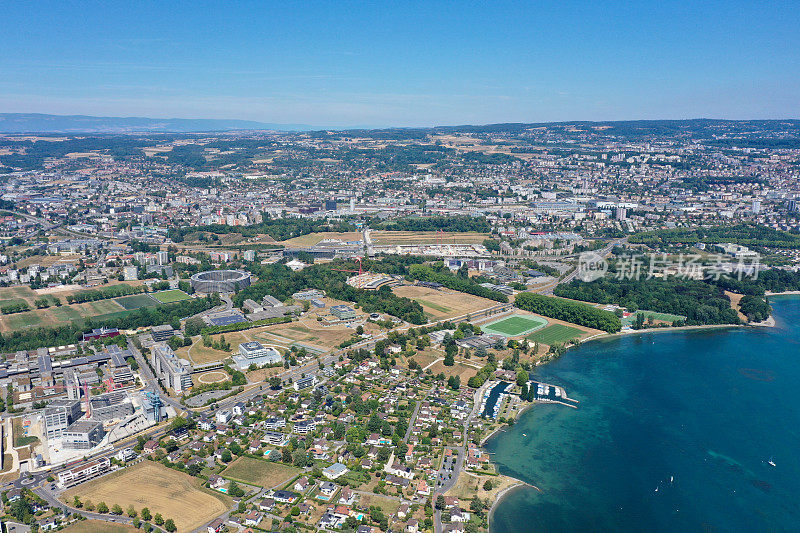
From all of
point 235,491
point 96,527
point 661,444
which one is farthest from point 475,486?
point 96,527

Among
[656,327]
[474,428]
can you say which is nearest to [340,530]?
[474,428]

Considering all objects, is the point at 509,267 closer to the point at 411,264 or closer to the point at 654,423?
the point at 411,264

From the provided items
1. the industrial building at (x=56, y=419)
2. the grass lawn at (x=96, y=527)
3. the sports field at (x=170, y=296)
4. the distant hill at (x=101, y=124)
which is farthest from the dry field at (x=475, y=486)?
the distant hill at (x=101, y=124)

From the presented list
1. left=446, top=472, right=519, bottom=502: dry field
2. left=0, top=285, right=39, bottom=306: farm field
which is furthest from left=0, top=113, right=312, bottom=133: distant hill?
left=446, top=472, right=519, bottom=502: dry field

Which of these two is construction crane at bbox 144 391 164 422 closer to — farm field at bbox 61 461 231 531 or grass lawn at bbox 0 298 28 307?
farm field at bbox 61 461 231 531

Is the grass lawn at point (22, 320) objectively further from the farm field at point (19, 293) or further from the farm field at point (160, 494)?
the farm field at point (160, 494)
